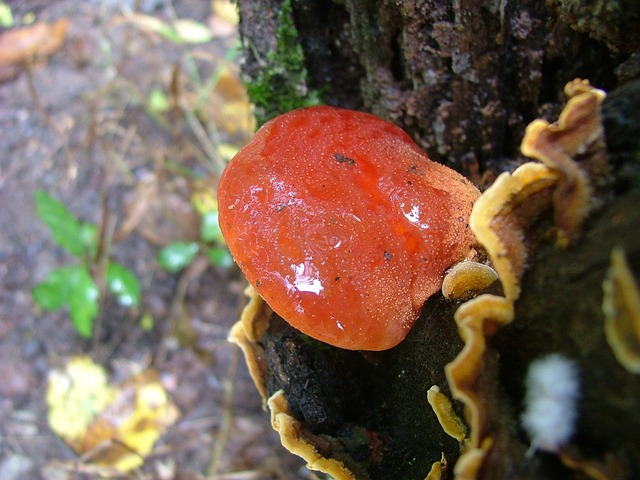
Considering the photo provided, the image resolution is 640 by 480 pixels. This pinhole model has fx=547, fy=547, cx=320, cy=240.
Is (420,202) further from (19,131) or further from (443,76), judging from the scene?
(19,131)

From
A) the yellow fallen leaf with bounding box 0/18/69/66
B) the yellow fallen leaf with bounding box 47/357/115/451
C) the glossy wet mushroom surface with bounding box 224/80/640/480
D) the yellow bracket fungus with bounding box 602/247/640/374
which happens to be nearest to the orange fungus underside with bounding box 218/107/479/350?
the glossy wet mushroom surface with bounding box 224/80/640/480

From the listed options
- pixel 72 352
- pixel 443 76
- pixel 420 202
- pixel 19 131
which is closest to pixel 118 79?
pixel 19 131

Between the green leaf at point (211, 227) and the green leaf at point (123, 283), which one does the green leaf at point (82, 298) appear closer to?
the green leaf at point (123, 283)

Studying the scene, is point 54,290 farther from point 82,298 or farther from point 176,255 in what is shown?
point 176,255

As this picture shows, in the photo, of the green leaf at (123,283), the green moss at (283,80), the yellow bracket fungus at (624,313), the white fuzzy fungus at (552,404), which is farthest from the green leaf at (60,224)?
the yellow bracket fungus at (624,313)

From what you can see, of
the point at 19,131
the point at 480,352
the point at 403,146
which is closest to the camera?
the point at 480,352

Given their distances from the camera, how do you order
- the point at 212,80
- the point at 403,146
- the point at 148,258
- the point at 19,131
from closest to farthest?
the point at 403,146 < the point at 148,258 < the point at 212,80 < the point at 19,131

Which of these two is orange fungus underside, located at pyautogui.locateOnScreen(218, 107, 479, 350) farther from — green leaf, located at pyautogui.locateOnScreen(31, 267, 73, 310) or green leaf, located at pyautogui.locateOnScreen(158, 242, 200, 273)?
green leaf, located at pyautogui.locateOnScreen(31, 267, 73, 310)
